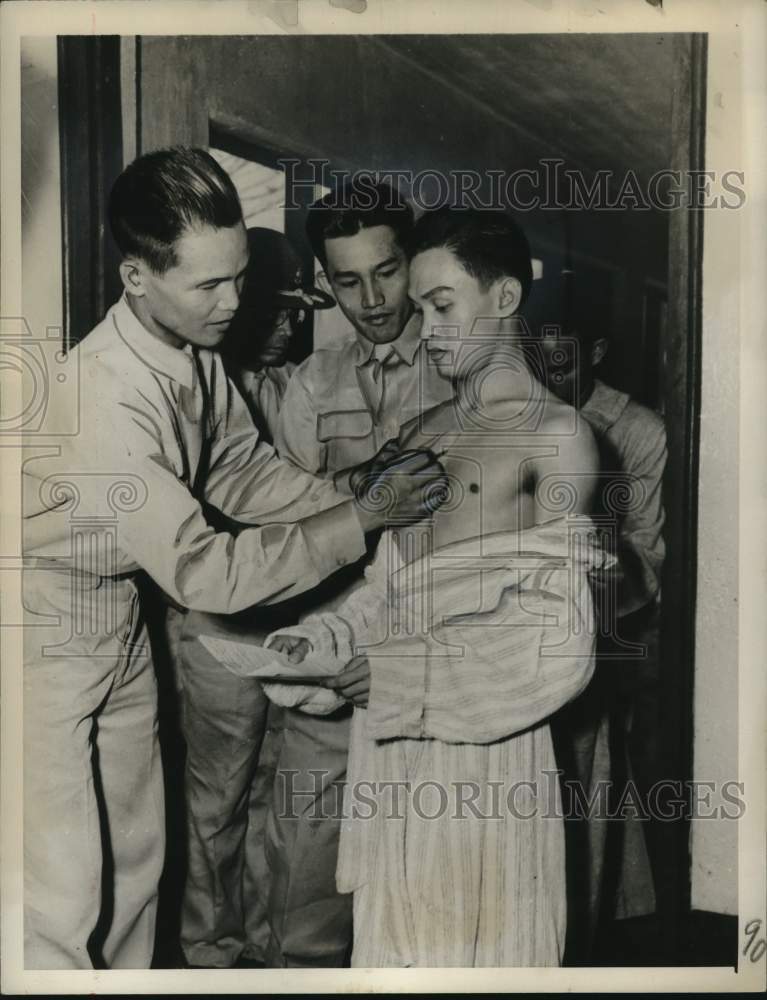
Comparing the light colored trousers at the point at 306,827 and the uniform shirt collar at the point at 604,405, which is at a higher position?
the uniform shirt collar at the point at 604,405

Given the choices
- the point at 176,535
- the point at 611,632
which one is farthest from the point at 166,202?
the point at 611,632

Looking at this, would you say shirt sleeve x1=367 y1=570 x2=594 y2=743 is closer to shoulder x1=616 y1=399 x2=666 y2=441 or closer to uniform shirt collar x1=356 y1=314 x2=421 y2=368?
shoulder x1=616 y1=399 x2=666 y2=441

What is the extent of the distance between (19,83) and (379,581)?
1.19m

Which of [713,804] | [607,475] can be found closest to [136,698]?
[607,475]

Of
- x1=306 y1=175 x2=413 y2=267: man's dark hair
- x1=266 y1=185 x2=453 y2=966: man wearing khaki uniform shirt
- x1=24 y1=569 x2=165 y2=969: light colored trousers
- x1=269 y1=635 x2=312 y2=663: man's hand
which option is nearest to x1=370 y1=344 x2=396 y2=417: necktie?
x1=266 y1=185 x2=453 y2=966: man wearing khaki uniform shirt

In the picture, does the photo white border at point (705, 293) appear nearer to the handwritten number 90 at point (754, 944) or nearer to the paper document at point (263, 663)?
the handwritten number 90 at point (754, 944)

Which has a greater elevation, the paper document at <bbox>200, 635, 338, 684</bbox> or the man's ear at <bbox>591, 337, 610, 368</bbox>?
the man's ear at <bbox>591, 337, 610, 368</bbox>

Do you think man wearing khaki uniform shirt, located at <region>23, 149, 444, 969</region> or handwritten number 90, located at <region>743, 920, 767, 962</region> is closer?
man wearing khaki uniform shirt, located at <region>23, 149, 444, 969</region>

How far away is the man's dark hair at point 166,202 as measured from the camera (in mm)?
2041

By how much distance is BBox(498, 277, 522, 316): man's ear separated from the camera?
2082mm

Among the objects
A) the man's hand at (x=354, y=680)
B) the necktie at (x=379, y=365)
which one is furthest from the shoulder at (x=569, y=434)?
the man's hand at (x=354, y=680)

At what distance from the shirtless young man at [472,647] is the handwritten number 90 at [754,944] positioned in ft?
1.32

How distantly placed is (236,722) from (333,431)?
599 mm

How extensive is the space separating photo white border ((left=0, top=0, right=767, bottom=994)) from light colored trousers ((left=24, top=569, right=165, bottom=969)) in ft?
0.14
